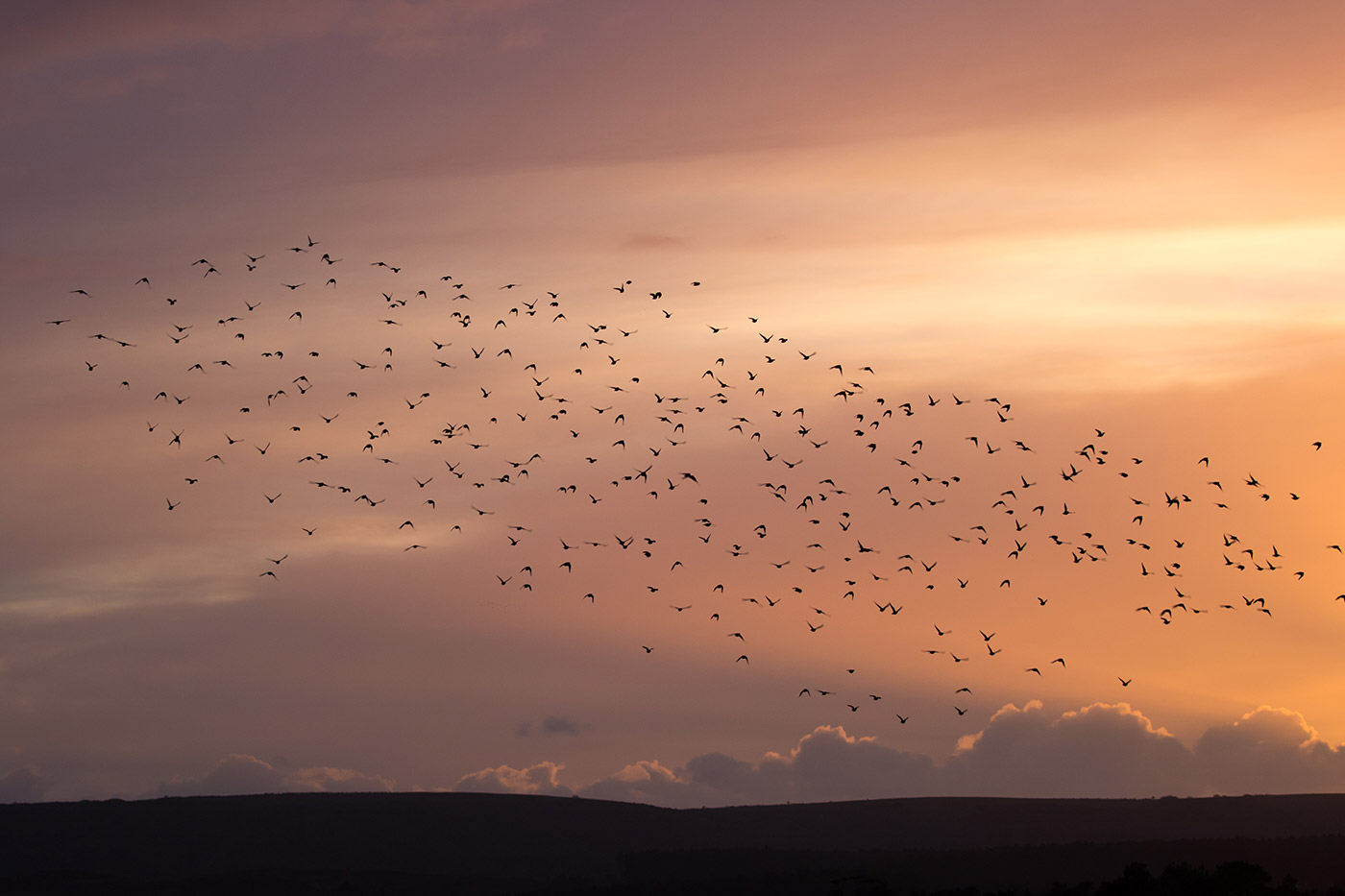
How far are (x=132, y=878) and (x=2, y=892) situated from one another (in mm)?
16816

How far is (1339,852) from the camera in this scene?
13075cm

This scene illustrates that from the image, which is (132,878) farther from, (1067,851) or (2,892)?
(1067,851)

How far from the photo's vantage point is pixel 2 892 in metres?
189

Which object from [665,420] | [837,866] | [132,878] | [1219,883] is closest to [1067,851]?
[837,866]

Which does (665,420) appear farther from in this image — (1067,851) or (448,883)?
(448,883)

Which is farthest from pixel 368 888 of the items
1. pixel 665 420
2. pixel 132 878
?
pixel 665 420

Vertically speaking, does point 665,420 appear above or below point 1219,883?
above

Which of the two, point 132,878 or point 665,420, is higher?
point 665,420

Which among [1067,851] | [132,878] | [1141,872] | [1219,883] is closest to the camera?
[1219,883]

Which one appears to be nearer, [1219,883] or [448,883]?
[1219,883]

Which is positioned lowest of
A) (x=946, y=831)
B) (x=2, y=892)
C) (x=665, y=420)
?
(x=2, y=892)

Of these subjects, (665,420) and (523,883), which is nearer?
(665,420)

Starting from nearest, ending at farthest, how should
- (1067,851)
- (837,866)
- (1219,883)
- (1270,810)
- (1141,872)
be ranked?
1. (1219,883)
2. (1141,872)
3. (1067,851)
4. (837,866)
5. (1270,810)

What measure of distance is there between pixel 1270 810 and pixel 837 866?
65.7 meters
